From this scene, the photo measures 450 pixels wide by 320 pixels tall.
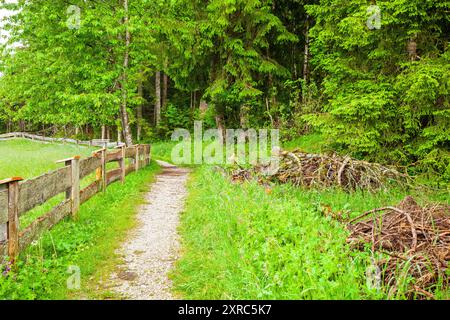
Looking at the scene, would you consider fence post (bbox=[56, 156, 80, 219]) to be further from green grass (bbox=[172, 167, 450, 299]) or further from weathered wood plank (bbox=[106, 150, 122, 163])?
weathered wood plank (bbox=[106, 150, 122, 163])

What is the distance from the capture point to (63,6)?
17500mm

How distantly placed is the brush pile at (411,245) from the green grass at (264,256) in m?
0.21

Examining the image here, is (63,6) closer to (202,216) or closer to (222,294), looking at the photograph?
(202,216)

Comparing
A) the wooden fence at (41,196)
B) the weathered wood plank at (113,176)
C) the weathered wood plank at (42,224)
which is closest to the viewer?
the wooden fence at (41,196)

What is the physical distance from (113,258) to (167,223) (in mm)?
2191

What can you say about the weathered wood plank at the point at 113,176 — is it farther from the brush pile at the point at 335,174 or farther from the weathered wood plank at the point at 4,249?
the weathered wood plank at the point at 4,249

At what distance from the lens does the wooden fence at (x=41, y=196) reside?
16.6 feet

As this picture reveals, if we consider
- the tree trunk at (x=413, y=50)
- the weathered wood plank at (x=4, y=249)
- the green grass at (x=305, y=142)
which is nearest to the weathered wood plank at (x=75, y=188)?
the weathered wood plank at (x=4, y=249)

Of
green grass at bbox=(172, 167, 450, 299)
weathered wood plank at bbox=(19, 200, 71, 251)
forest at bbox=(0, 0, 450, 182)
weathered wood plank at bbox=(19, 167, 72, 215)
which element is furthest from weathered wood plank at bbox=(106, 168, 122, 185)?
forest at bbox=(0, 0, 450, 182)

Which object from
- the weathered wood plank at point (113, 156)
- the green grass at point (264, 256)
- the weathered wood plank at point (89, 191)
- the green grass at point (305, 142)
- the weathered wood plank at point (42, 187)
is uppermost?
the green grass at point (305, 142)

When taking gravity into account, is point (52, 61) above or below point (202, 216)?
above

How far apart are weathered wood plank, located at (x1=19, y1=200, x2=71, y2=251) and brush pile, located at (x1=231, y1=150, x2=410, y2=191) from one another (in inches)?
220

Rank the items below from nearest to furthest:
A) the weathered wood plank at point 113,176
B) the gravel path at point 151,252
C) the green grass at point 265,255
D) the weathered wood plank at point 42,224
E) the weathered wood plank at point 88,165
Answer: the green grass at point 265,255 < the gravel path at point 151,252 < the weathered wood plank at point 42,224 < the weathered wood plank at point 88,165 < the weathered wood plank at point 113,176
